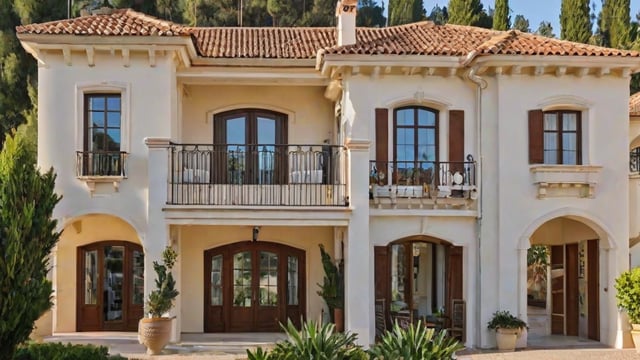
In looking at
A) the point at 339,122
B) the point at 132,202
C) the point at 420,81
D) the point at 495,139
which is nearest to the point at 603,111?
the point at 495,139

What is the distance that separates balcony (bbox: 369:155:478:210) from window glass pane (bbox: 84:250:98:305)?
7130 millimetres

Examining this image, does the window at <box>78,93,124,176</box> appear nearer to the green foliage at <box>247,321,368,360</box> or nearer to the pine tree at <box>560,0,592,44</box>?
the green foliage at <box>247,321,368,360</box>

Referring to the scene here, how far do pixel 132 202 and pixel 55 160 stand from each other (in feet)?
6.46

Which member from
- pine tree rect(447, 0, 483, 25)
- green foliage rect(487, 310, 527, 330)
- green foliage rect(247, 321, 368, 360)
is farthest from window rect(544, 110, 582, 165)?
pine tree rect(447, 0, 483, 25)

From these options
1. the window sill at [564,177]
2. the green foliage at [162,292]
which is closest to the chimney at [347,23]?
the window sill at [564,177]

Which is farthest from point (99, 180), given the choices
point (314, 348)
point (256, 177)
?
point (314, 348)

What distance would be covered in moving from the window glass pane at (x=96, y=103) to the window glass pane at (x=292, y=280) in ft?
20.3

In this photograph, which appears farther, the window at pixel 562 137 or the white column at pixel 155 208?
the window at pixel 562 137

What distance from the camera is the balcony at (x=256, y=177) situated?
61.4 ft

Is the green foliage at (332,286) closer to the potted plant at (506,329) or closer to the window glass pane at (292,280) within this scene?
the window glass pane at (292,280)

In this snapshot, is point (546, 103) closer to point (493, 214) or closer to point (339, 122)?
point (493, 214)

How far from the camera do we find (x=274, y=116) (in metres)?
21.5

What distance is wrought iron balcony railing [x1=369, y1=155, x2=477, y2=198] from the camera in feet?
61.8

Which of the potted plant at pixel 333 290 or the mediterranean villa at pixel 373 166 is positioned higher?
the mediterranean villa at pixel 373 166
